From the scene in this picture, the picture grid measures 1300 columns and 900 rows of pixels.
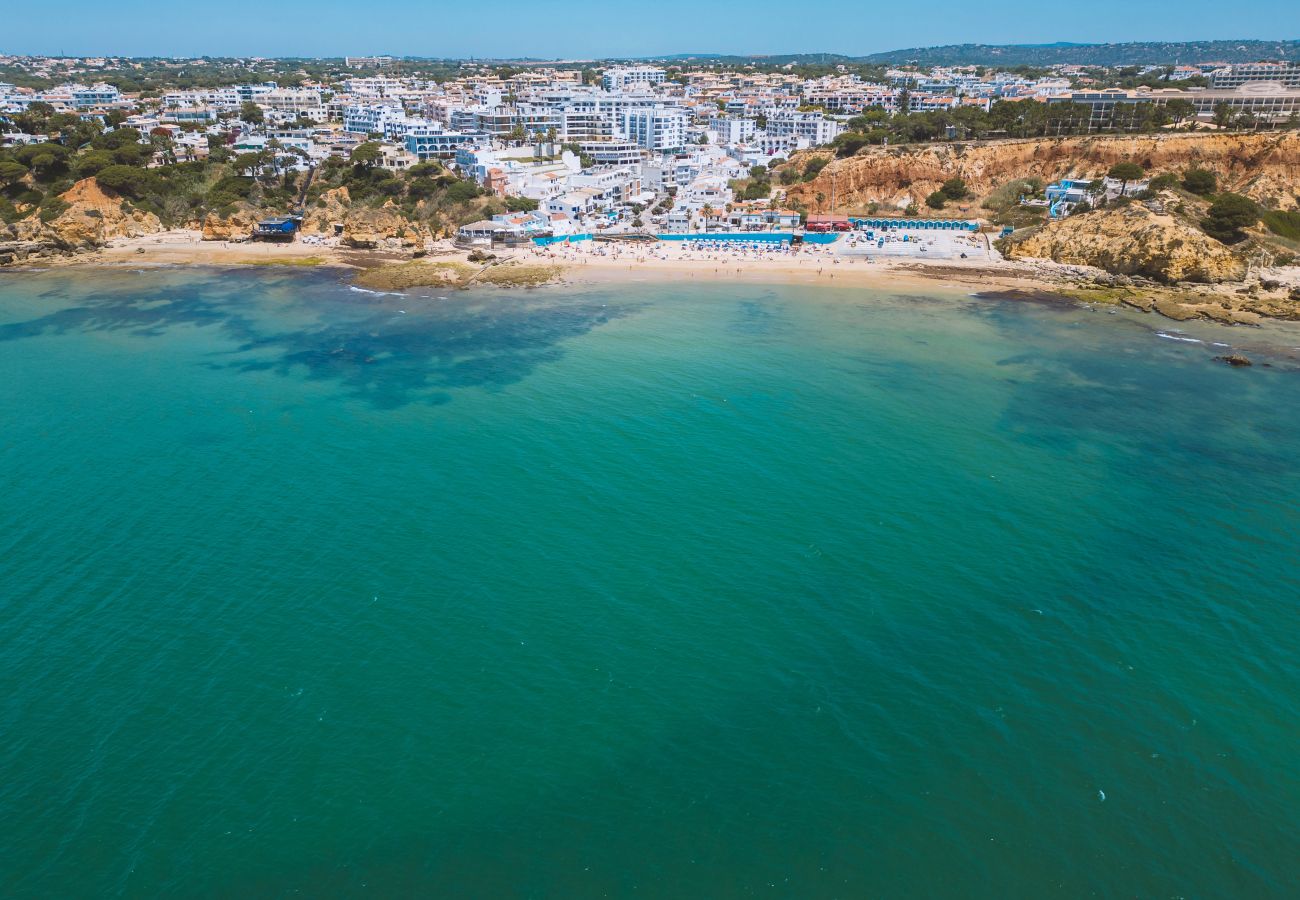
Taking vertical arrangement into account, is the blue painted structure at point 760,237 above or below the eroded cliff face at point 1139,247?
below

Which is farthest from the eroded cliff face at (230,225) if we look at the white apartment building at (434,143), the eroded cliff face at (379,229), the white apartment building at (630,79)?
the white apartment building at (630,79)

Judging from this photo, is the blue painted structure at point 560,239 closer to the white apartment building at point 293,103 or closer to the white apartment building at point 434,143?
the white apartment building at point 434,143

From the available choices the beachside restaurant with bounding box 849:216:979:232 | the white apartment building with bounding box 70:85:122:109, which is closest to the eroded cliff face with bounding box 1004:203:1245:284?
the beachside restaurant with bounding box 849:216:979:232

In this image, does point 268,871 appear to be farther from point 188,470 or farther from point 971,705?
point 188,470

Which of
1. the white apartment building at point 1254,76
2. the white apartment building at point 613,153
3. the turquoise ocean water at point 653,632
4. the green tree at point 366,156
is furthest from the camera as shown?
the white apartment building at point 1254,76

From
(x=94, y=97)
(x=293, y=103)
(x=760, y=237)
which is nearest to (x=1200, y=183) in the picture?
(x=760, y=237)
